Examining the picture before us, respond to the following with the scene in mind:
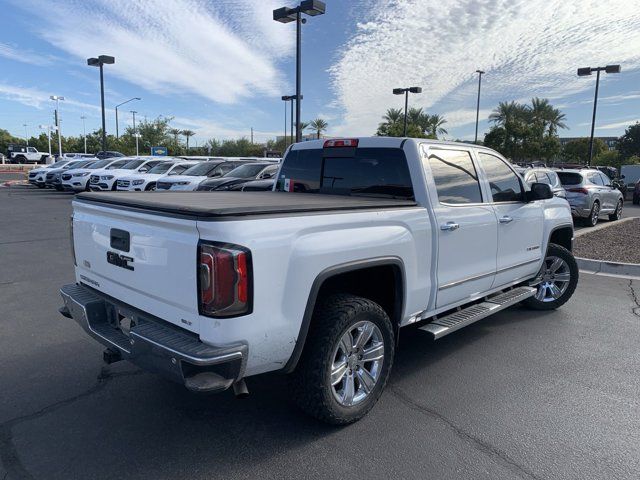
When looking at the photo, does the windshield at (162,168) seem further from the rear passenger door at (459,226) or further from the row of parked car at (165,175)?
the rear passenger door at (459,226)

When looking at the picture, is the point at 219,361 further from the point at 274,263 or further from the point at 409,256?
the point at 409,256

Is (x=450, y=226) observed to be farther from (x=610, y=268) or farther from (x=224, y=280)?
(x=610, y=268)

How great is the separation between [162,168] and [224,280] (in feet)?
59.1

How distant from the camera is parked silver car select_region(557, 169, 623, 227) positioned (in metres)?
12.9

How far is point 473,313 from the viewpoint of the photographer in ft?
13.6

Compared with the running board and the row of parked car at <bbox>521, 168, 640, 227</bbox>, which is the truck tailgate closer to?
the running board

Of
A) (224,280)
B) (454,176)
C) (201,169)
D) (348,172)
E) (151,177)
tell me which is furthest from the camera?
(151,177)

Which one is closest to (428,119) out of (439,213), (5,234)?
(5,234)

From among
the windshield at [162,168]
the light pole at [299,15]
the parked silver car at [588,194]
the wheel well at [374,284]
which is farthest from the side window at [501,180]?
the windshield at [162,168]

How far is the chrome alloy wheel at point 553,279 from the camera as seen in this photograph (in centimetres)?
574

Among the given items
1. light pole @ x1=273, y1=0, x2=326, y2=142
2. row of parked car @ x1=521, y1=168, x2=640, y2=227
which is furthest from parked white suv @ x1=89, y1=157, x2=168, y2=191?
row of parked car @ x1=521, y1=168, x2=640, y2=227

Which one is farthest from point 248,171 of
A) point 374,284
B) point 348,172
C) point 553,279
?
point 374,284

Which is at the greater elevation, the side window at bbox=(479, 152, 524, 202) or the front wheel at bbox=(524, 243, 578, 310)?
the side window at bbox=(479, 152, 524, 202)

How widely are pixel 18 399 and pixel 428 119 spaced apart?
47978 mm
